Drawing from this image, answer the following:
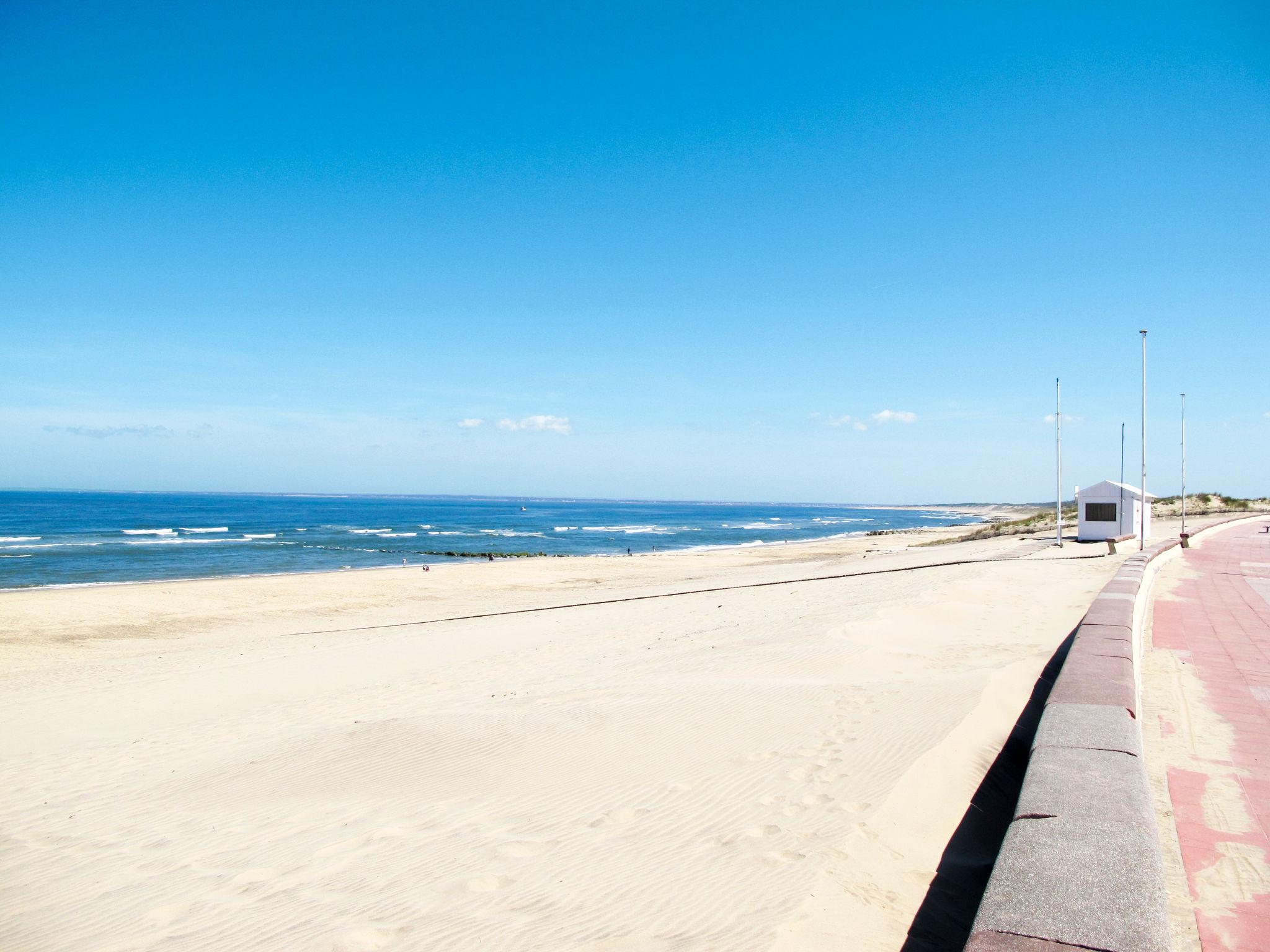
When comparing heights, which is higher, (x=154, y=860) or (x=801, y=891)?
(x=801, y=891)

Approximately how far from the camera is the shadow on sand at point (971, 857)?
3.11 meters

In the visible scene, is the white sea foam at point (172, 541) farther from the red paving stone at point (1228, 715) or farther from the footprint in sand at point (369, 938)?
the red paving stone at point (1228, 715)

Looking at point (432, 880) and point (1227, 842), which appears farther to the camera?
point (432, 880)

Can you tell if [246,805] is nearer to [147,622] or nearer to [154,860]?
[154,860]

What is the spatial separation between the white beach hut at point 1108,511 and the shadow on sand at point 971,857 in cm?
2587

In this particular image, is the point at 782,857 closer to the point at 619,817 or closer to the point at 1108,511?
the point at 619,817

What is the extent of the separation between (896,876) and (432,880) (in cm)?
240

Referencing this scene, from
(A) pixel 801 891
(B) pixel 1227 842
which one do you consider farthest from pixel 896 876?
(B) pixel 1227 842

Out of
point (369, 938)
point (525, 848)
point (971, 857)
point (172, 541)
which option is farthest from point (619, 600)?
point (172, 541)

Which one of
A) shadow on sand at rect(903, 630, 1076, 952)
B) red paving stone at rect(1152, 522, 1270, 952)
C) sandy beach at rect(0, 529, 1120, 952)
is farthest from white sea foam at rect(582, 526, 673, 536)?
shadow on sand at rect(903, 630, 1076, 952)

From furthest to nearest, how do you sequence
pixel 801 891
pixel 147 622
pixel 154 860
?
pixel 147 622
pixel 154 860
pixel 801 891

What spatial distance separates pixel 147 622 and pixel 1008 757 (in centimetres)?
2232

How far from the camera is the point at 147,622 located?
2045 cm

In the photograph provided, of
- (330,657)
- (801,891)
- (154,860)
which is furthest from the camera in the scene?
(330,657)
